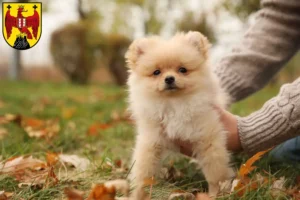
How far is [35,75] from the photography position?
13.5 metres

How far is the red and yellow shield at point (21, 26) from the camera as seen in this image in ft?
7.60

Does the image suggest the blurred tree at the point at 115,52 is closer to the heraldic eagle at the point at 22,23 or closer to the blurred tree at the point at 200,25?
the blurred tree at the point at 200,25

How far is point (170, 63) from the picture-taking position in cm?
180

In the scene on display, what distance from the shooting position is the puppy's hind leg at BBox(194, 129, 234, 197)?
1748 millimetres

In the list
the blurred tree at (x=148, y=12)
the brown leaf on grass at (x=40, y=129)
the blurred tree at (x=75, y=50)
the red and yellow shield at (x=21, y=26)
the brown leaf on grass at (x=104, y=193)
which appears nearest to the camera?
the brown leaf on grass at (x=104, y=193)

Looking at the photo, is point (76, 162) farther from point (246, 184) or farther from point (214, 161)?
point (246, 184)

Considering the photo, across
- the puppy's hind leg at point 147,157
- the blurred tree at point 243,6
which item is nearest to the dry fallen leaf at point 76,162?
the puppy's hind leg at point 147,157

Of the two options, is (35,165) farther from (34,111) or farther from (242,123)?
(34,111)

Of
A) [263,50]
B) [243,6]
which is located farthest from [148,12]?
[263,50]

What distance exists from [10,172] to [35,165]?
0.49 ft

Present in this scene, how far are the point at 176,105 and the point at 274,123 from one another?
0.50m

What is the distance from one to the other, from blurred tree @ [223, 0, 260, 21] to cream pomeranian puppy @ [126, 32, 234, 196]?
2123 millimetres

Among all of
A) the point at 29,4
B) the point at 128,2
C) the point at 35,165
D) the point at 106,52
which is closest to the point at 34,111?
the point at 29,4

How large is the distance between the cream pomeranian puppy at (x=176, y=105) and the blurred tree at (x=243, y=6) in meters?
2.12
